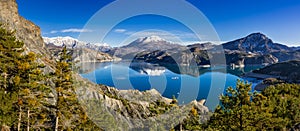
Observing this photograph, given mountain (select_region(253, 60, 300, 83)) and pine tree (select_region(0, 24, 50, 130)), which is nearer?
pine tree (select_region(0, 24, 50, 130))

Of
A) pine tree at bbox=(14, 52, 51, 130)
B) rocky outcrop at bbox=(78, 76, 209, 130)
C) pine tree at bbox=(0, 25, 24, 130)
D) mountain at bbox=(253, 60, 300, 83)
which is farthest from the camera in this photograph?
mountain at bbox=(253, 60, 300, 83)

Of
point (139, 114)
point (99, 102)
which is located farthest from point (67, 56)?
point (139, 114)

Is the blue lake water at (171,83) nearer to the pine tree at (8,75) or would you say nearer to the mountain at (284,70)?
the pine tree at (8,75)

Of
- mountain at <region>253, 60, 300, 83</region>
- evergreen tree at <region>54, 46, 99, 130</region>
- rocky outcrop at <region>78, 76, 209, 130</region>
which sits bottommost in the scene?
mountain at <region>253, 60, 300, 83</region>

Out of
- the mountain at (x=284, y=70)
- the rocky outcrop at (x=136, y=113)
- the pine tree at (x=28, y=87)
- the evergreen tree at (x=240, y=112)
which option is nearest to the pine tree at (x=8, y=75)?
the pine tree at (x=28, y=87)

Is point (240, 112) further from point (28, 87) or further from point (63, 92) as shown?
point (28, 87)

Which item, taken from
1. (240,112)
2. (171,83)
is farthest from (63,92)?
(171,83)

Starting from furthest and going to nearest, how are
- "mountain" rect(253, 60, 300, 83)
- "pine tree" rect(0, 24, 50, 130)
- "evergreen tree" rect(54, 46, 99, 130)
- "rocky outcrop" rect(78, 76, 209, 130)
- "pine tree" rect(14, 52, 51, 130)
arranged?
1. "mountain" rect(253, 60, 300, 83)
2. "rocky outcrop" rect(78, 76, 209, 130)
3. "evergreen tree" rect(54, 46, 99, 130)
4. "pine tree" rect(14, 52, 51, 130)
5. "pine tree" rect(0, 24, 50, 130)

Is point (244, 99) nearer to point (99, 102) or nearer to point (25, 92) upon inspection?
point (99, 102)

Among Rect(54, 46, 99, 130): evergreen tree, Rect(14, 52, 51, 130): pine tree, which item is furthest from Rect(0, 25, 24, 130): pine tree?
Rect(54, 46, 99, 130): evergreen tree

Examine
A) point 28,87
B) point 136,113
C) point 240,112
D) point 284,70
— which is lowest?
point 284,70

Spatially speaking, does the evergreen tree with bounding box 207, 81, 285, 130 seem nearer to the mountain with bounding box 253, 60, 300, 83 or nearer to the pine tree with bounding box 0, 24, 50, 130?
the pine tree with bounding box 0, 24, 50, 130
